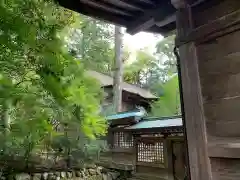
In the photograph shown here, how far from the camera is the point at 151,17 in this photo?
7.65ft

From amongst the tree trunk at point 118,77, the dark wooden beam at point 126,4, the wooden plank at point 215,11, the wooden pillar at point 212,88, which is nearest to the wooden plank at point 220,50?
the wooden pillar at point 212,88

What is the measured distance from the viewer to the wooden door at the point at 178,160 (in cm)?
607

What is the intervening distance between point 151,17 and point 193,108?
1.03 m

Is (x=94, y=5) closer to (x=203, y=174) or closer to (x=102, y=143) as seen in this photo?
(x=203, y=174)

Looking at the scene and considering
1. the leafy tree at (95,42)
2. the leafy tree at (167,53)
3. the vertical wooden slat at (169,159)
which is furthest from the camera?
the leafy tree at (167,53)

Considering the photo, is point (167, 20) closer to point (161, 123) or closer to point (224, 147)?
point (224, 147)

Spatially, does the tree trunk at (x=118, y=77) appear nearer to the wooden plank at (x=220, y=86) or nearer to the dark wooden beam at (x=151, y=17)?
the dark wooden beam at (x=151, y=17)

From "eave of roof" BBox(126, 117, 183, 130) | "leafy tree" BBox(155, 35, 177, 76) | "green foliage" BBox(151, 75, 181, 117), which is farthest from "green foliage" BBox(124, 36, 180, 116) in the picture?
"eave of roof" BBox(126, 117, 183, 130)

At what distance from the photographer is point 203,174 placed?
1675 millimetres

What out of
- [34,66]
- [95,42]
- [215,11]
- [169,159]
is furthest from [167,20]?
[95,42]

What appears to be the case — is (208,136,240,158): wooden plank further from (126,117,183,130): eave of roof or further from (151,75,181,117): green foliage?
(151,75,181,117): green foliage

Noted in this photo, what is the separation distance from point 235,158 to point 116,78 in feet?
30.9

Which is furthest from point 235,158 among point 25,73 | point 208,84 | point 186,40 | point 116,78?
point 116,78

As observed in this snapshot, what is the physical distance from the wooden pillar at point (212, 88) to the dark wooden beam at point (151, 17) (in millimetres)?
289
